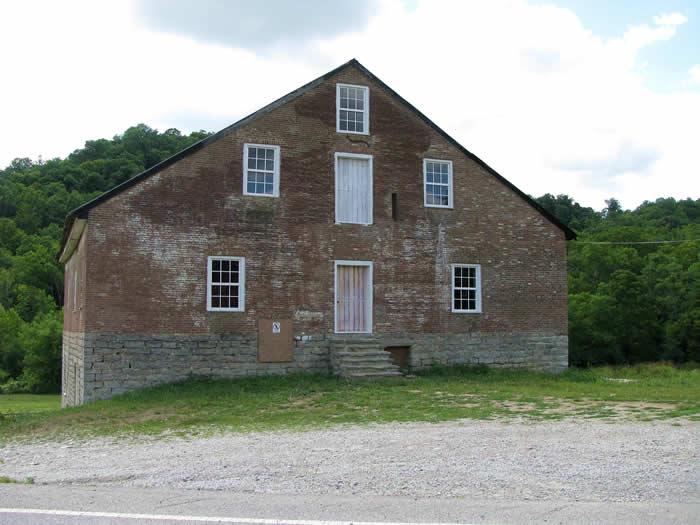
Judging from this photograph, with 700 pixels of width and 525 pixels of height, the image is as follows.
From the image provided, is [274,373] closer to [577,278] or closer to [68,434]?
[68,434]

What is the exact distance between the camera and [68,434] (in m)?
13.1

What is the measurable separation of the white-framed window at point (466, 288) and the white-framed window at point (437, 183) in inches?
79.1

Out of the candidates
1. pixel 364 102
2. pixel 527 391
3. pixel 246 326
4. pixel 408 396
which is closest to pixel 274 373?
pixel 246 326

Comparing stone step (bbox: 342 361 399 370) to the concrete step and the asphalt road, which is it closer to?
the concrete step

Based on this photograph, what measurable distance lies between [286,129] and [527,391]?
380 inches

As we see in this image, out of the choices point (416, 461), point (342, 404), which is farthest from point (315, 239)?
point (416, 461)

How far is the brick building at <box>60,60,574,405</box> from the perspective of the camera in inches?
734

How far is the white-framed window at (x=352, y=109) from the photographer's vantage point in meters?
21.4

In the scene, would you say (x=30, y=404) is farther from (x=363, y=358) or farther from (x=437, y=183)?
(x=437, y=183)

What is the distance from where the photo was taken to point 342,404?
15.2 meters

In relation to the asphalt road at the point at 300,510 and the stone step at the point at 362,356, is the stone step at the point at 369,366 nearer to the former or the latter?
the stone step at the point at 362,356

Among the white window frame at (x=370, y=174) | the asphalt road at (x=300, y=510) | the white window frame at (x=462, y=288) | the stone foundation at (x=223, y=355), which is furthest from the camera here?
the white window frame at (x=462, y=288)

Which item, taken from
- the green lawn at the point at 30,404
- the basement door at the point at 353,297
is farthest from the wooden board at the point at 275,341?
the green lawn at the point at 30,404

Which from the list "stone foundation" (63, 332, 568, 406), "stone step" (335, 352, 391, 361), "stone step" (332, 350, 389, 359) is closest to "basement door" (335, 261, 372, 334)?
"stone foundation" (63, 332, 568, 406)
